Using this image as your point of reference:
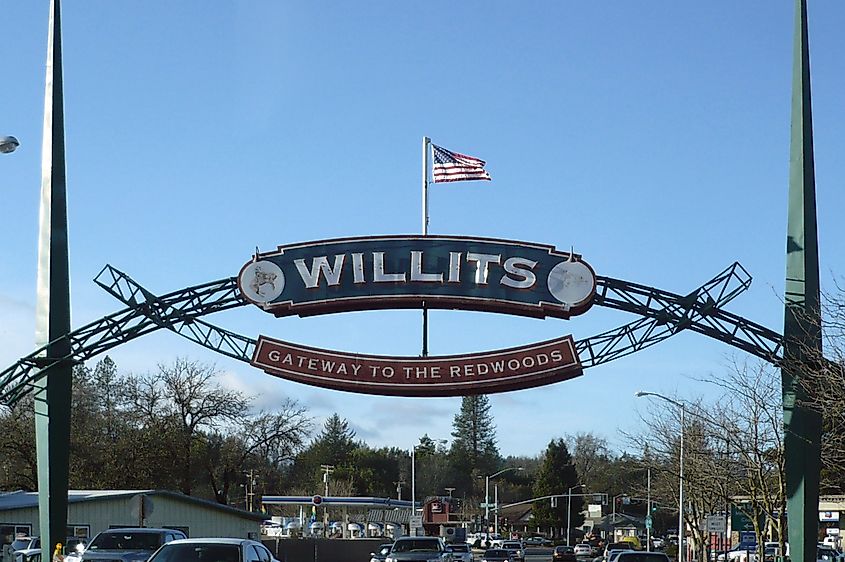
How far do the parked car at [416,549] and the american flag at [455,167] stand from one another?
503 inches

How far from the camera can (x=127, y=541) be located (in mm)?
27750

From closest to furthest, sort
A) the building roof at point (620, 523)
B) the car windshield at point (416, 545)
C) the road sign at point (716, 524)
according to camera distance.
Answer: the car windshield at point (416, 545) < the road sign at point (716, 524) < the building roof at point (620, 523)

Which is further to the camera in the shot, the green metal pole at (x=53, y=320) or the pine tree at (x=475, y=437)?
the pine tree at (x=475, y=437)

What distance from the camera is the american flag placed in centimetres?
3156

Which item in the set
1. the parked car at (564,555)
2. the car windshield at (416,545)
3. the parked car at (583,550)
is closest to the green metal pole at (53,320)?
the car windshield at (416,545)

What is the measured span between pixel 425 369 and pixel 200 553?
328 inches

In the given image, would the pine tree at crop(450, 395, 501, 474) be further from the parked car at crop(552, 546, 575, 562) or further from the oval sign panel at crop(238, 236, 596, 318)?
the oval sign panel at crop(238, 236, 596, 318)

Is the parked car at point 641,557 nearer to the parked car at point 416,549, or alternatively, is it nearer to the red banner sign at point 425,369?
the red banner sign at point 425,369

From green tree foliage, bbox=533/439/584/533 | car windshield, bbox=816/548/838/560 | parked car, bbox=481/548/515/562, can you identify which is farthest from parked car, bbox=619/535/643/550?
green tree foliage, bbox=533/439/584/533

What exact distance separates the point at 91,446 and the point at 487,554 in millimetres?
28303

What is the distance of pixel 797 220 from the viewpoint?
27.1 metres

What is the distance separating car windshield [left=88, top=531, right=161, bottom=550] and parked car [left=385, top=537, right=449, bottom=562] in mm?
11070

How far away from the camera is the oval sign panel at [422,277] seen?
89.5ft

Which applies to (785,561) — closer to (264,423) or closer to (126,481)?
(264,423)
